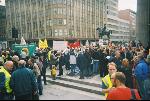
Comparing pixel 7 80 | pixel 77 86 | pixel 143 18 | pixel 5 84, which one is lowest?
pixel 77 86

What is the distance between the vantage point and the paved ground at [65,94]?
12727 millimetres

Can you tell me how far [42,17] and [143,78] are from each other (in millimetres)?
61020

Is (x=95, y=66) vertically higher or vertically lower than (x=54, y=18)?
lower

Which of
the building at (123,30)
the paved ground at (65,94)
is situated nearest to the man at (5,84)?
the paved ground at (65,94)

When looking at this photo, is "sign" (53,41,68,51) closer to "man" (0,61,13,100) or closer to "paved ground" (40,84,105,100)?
"paved ground" (40,84,105,100)

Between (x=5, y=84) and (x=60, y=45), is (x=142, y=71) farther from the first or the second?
(x=60, y=45)

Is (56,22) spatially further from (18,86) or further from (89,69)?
(18,86)

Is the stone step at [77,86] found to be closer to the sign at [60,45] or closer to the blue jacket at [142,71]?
the blue jacket at [142,71]

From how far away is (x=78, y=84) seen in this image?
1517 cm

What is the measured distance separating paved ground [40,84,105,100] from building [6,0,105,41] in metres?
49.4

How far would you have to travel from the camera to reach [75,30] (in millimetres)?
69438

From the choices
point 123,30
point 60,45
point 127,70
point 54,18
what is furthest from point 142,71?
point 123,30


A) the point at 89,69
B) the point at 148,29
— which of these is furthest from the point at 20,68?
the point at 148,29

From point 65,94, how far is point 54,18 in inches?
2068
